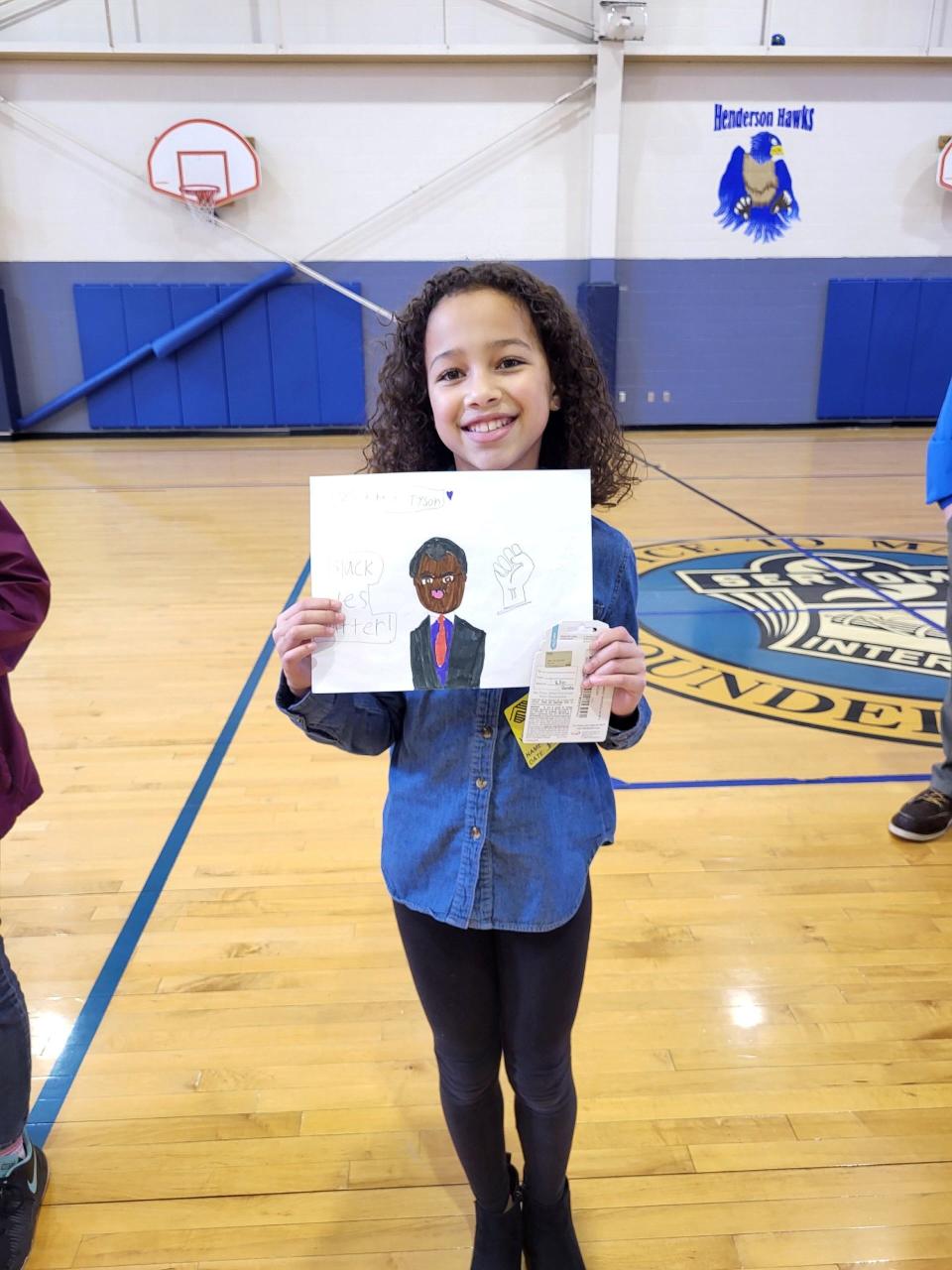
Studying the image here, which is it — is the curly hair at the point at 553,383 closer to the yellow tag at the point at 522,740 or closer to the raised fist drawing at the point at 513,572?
the raised fist drawing at the point at 513,572

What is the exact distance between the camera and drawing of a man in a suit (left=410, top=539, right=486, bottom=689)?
1.02m

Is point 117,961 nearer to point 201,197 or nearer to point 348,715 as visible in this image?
point 348,715

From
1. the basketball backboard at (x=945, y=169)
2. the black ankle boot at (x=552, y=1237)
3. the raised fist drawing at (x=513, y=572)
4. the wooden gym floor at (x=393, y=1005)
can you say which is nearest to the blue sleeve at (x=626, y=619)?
the raised fist drawing at (x=513, y=572)

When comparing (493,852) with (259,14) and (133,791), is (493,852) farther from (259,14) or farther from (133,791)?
(259,14)

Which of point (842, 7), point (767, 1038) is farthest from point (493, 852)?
point (842, 7)

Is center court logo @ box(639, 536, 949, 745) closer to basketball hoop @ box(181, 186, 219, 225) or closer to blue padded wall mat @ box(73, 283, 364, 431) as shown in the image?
blue padded wall mat @ box(73, 283, 364, 431)

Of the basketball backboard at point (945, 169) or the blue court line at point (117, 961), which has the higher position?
the basketball backboard at point (945, 169)

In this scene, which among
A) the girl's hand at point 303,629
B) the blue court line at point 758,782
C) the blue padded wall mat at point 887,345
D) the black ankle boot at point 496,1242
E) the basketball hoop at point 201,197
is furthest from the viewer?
the blue padded wall mat at point 887,345

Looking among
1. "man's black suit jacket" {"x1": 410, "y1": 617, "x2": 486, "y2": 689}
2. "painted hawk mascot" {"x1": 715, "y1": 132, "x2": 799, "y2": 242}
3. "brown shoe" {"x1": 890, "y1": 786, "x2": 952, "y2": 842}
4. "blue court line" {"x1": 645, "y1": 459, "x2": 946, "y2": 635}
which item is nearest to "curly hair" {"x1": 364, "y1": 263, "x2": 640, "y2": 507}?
"man's black suit jacket" {"x1": 410, "y1": 617, "x2": 486, "y2": 689}

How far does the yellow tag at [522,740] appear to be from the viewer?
1057 millimetres

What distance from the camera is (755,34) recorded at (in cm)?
833

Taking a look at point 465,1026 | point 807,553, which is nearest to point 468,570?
point 465,1026

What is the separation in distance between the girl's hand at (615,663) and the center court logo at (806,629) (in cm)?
A: 221

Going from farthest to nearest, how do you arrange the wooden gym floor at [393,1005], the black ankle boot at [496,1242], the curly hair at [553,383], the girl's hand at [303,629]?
the wooden gym floor at [393,1005] → the black ankle boot at [496,1242] → the curly hair at [553,383] → the girl's hand at [303,629]
